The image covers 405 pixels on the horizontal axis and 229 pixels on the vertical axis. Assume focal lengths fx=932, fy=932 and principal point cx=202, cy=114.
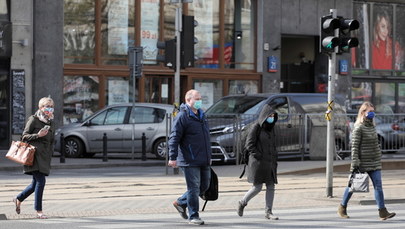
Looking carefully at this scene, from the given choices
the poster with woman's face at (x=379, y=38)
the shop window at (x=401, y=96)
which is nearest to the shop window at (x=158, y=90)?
the poster with woman's face at (x=379, y=38)

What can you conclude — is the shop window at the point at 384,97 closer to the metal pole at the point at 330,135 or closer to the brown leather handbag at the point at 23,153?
the metal pole at the point at 330,135

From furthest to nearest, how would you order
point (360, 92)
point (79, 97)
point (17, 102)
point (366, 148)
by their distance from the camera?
point (360, 92)
point (79, 97)
point (17, 102)
point (366, 148)

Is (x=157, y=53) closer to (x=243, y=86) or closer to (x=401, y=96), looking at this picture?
→ (x=243, y=86)

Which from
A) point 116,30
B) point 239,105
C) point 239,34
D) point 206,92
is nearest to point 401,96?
point 239,34

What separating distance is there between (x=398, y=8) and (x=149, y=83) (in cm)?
1221

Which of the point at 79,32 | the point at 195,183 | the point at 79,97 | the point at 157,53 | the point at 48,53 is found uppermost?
the point at 79,32

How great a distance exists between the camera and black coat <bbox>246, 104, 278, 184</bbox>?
1243 centimetres

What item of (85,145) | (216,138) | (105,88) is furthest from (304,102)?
(105,88)

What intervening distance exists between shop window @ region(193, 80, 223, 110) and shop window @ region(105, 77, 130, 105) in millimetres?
2825

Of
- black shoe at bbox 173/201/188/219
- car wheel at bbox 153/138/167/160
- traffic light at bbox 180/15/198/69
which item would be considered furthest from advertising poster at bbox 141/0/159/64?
black shoe at bbox 173/201/188/219

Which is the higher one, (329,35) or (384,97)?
(329,35)

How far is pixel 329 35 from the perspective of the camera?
1518 centimetres

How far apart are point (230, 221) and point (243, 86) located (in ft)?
72.0

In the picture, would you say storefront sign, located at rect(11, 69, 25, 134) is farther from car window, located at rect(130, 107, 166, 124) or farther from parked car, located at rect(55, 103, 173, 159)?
car window, located at rect(130, 107, 166, 124)
